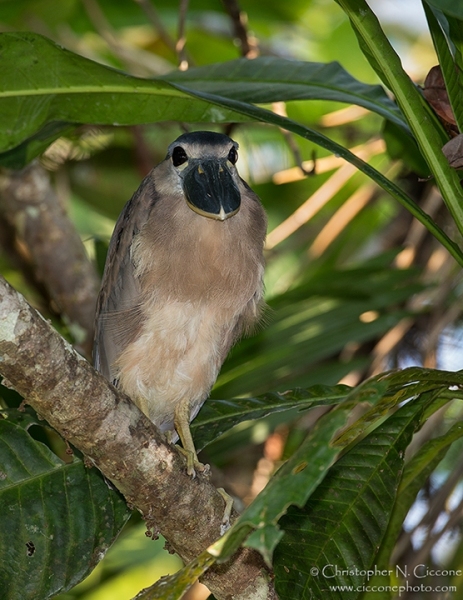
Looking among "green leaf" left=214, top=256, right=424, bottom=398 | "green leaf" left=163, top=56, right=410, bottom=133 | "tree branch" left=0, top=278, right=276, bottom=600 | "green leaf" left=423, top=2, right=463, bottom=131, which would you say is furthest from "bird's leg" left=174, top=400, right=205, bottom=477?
"green leaf" left=423, top=2, right=463, bottom=131

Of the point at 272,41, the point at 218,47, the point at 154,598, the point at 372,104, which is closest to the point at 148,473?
the point at 154,598

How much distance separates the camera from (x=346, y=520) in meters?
1.82

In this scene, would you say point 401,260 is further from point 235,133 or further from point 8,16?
point 8,16

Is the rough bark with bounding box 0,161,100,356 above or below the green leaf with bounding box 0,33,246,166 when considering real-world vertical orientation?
above

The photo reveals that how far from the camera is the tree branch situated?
1433mm

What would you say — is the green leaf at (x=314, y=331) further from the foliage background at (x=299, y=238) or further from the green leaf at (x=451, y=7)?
the green leaf at (x=451, y=7)

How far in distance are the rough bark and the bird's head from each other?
0.98 m

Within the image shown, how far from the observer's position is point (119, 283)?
2494 millimetres

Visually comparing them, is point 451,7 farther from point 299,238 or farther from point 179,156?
point 299,238

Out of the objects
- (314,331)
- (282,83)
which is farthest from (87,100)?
(314,331)

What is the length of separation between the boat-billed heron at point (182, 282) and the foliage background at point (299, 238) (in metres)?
0.40

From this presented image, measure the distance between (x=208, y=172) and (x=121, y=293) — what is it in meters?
0.50

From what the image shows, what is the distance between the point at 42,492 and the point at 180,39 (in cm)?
192

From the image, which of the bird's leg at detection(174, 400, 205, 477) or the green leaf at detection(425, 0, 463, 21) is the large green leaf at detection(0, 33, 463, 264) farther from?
the bird's leg at detection(174, 400, 205, 477)
